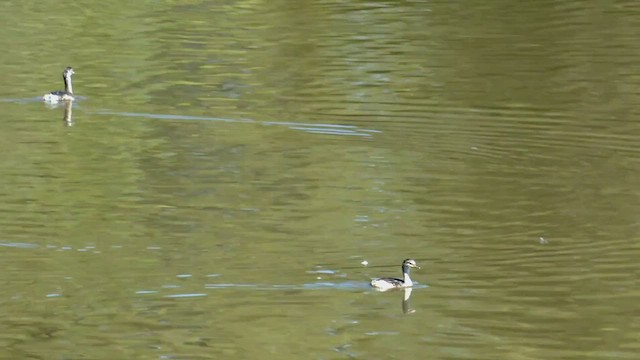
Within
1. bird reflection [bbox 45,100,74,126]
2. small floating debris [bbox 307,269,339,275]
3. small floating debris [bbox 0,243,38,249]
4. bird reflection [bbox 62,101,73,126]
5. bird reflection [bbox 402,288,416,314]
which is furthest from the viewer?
bird reflection [bbox 45,100,74,126]

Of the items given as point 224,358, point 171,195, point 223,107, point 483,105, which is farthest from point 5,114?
point 224,358

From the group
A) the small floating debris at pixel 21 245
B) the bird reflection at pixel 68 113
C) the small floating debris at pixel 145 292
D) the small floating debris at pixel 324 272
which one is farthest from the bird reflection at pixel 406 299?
the bird reflection at pixel 68 113

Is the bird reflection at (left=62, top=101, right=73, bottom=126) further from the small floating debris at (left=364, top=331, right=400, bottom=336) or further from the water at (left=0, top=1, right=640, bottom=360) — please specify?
the small floating debris at (left=364, top=331, right=400, bottom=336)

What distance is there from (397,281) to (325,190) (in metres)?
4.50

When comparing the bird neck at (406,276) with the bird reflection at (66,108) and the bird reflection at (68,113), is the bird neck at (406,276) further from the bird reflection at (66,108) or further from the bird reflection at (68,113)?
the bird reflection at (66,108)

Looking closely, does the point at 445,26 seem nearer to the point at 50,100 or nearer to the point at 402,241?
the point at 50,100

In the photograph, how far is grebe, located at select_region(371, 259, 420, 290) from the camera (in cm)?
1399

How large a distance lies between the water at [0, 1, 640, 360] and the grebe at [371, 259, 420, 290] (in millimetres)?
171

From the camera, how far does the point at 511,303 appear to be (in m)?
13.8

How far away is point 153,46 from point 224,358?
17.9 m

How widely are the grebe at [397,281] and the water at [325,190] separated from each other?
0.17 m

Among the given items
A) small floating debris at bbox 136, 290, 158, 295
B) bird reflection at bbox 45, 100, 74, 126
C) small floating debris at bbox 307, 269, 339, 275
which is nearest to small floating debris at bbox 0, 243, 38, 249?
small floating debris at bbox 136, 290, 158, 295

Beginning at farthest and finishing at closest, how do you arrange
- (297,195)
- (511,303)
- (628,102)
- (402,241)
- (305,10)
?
1. (305,10)
2. (628,102)
3. (297,195)
4. (402,241)
5. (511,303)

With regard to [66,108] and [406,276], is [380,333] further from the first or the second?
[66,108]
